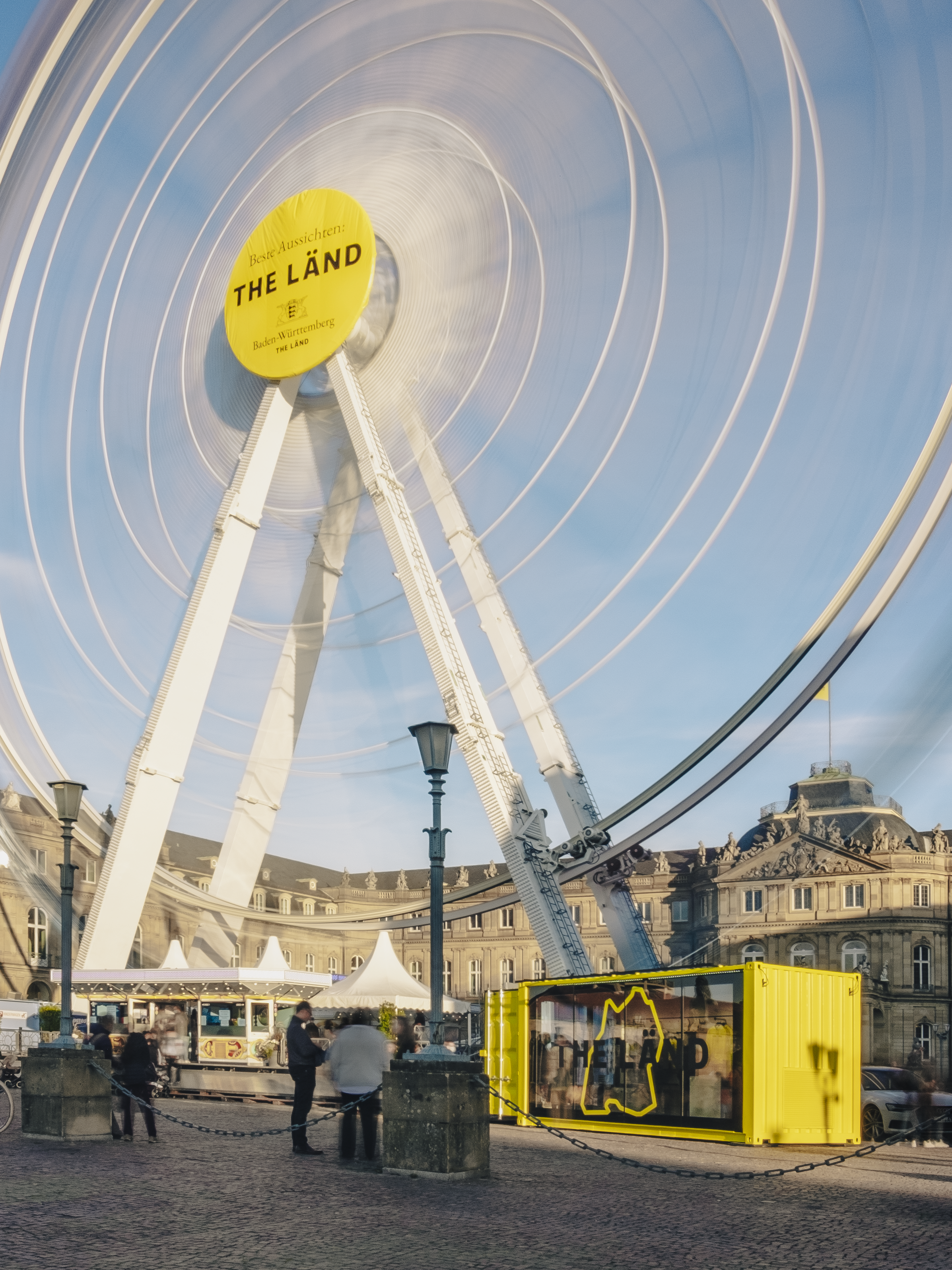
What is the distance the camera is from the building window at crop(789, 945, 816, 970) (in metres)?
76.6

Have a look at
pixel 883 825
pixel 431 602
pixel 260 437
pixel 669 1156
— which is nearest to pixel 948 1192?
pixel 669 1156

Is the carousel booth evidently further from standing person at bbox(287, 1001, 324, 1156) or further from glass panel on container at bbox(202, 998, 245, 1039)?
standing person at bbox(287, 1001, 324, 1156)

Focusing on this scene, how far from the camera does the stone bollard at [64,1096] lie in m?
13.9

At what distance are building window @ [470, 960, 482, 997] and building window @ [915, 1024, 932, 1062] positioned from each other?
32122 millimetres

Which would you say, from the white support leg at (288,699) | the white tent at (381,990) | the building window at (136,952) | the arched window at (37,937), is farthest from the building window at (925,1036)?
the white support leg at (288,699)

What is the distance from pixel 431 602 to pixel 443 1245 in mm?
17008

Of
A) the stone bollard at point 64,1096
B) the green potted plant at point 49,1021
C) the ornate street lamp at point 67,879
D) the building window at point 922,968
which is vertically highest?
the ornate street lamp at point 67,879

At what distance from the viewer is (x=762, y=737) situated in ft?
64.4

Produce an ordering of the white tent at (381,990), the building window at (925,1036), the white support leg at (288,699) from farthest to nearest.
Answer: the building window at (925,1036), the white tent at (381,990), the white support leg at (288,699)

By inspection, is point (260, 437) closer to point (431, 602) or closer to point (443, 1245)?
point (431, 602)

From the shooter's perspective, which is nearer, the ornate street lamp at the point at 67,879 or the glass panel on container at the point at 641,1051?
the glass panel on container at the point at 641,1051

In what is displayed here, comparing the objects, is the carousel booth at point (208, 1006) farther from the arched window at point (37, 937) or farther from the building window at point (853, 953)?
the building window at point (853, 953)

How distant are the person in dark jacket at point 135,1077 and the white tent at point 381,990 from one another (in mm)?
16074

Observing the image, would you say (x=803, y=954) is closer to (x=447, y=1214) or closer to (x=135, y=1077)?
(x=135, y=1077)
